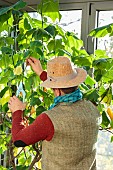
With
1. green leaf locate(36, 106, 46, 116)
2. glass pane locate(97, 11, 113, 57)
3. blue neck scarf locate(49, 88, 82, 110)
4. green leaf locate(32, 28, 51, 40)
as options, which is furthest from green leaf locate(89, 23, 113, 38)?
glass pane locate(97, 11, 113, 57)

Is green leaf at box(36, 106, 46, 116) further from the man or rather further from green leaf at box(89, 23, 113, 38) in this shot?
green leaf at box(89, 23, 113, 38)

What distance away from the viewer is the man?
5.37 ft

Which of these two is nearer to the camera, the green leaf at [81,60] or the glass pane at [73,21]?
the green leaf at [81,60]

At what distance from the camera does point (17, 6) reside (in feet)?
5.97

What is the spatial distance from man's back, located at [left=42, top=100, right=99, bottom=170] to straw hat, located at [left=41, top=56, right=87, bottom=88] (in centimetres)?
10

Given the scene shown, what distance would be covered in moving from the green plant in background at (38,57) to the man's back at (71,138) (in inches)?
8.0

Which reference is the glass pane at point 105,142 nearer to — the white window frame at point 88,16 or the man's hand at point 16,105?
the white window frame at point 88,16

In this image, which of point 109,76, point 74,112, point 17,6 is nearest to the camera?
point 74,112

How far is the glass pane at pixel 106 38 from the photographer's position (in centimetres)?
270

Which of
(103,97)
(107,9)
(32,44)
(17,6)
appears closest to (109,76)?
(103,97)

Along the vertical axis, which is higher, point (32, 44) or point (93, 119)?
point (32, 44)

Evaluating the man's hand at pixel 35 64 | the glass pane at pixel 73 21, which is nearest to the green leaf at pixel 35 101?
the man's hand at pixel 35 64

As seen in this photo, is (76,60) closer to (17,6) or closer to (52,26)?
(52,26)

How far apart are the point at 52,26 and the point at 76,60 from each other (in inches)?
9.2
